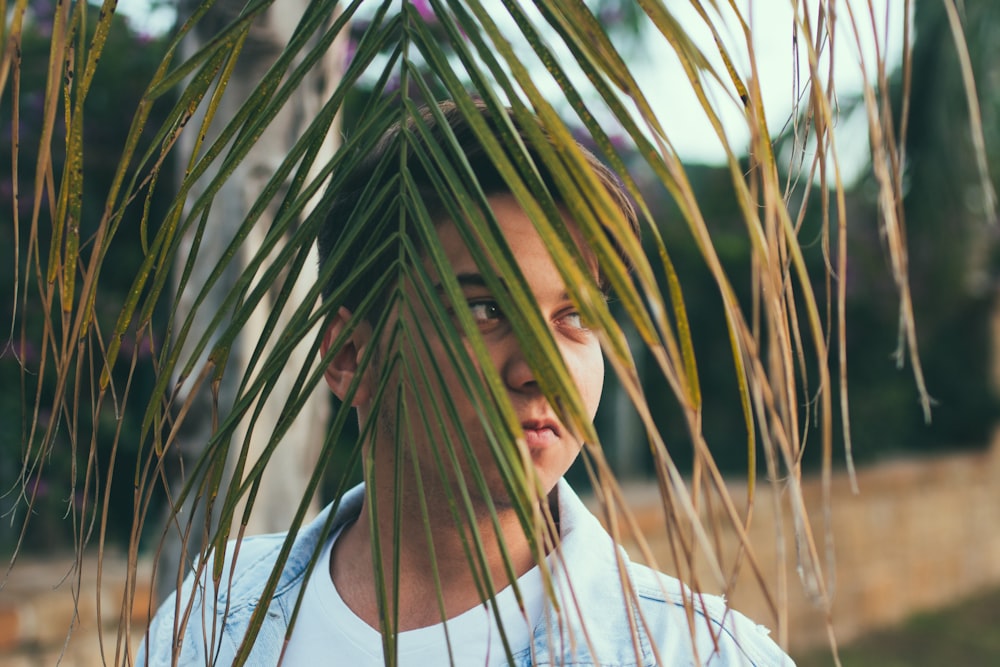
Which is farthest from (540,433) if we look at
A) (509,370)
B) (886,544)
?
(886,544)

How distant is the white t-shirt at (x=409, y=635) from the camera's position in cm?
127

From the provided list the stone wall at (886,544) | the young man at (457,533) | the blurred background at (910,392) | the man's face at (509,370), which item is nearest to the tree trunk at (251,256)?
the young man at (457,533)

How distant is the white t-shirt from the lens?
127cm

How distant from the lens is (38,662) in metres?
3.15

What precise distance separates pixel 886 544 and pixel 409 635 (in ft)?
21.1

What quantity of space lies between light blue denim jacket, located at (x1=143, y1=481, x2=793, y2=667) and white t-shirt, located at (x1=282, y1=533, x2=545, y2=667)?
2 centimetres

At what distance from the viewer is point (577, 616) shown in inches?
44.5

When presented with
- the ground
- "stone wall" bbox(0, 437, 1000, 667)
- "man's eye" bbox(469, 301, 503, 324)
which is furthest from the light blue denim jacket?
the ground

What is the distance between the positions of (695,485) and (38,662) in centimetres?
311

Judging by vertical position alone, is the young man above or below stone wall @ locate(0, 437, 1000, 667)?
above

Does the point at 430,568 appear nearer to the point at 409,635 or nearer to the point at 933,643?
the point at 409,635

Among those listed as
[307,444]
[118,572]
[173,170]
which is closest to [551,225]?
[307,444]

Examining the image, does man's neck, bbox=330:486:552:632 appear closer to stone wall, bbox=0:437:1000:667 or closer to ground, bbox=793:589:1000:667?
stone wall, bbox=0:437:1000:667

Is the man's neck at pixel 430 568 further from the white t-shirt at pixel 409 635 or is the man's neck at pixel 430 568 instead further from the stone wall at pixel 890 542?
the stone wall at pixel 890 542
